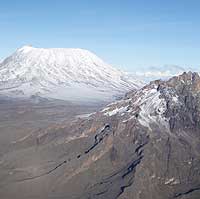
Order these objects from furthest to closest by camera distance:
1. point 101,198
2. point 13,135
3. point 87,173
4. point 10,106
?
point 10,106, point 13,135, point 87,173, point 101,198

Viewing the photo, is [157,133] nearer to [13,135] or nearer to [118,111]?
[118,111]

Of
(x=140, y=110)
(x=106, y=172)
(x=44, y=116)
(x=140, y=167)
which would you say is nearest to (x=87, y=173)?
(x=106, y=172)

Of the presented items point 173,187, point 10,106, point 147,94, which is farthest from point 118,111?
point 10,106

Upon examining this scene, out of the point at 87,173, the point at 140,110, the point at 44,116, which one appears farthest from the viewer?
the point at 44,116

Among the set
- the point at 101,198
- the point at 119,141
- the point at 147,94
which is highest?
the point at 147,94

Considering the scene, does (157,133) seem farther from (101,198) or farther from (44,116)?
(44,116)

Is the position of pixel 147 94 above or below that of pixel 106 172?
above

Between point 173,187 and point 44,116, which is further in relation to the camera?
point 44,116
